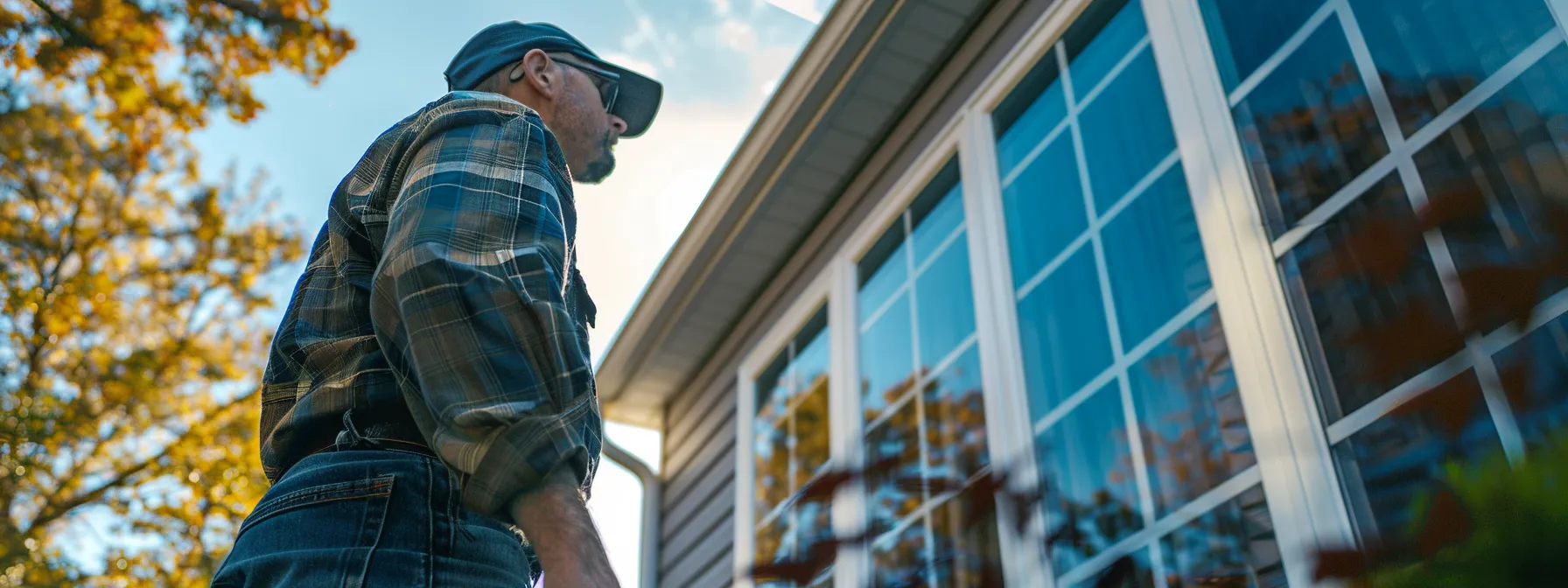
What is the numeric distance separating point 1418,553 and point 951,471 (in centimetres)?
284

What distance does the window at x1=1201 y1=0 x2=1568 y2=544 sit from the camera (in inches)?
65.9

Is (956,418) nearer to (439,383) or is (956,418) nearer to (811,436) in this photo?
(811,436)

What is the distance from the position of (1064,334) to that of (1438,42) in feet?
3.84

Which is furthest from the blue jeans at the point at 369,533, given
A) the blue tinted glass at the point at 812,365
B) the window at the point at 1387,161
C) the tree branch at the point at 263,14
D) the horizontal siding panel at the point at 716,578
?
the tree branch at the point at 263,14

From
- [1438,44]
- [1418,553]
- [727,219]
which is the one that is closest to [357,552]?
[1418,553]

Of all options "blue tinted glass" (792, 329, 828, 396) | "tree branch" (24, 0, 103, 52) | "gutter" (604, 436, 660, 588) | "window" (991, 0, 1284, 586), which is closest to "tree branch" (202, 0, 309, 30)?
"tree branch" (24, 0, 103, 52)

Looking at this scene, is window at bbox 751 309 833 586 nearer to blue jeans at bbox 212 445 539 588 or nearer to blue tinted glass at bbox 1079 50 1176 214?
blue tinted glass at bbox 1079 50 1176 214

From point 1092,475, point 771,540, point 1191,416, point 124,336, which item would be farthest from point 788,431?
point 124,336

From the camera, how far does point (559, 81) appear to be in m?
1.51

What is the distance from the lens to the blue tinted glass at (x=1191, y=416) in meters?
2.32

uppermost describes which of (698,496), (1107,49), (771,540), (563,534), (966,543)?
(1107,49)

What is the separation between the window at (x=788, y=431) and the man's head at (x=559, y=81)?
112 inches

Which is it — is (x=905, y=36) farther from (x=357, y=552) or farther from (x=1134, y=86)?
(x=357, y=552)

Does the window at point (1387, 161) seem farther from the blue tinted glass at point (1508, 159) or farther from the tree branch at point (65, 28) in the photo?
the tree branch at point (65, 28)
